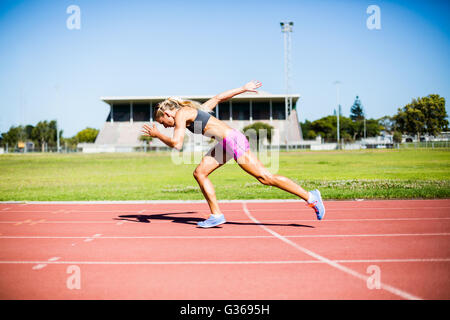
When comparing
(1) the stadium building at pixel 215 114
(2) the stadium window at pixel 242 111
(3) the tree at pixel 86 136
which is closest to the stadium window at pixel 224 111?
(1) the stadium building at pixel 215 114

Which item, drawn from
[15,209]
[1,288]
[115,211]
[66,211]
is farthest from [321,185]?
[1,288]

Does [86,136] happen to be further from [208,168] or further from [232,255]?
[232,255]

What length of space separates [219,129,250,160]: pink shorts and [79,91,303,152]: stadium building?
81.1m

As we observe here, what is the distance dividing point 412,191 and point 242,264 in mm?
8157

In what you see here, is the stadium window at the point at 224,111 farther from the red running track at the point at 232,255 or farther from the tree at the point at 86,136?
the red running track at the point at 232,255

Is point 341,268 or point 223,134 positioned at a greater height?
point 223,134

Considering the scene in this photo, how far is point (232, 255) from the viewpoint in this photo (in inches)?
189

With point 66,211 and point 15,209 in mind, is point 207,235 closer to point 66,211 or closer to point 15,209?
point 66,211

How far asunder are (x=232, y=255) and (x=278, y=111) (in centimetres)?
9145

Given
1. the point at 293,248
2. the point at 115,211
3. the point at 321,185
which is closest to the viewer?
the point at 293,248

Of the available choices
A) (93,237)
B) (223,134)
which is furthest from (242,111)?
(93,237)

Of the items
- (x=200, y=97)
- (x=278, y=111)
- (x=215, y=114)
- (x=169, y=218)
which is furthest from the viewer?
(x=278, y=111)
